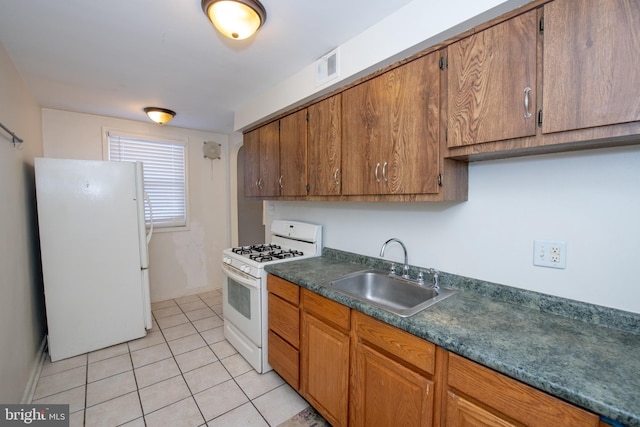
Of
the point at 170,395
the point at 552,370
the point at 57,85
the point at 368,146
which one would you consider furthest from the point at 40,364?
the point at 552,370

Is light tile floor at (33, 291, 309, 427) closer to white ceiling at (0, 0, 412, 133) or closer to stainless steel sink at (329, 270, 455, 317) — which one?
stainless steel sink at (329, 270, 455, 317)

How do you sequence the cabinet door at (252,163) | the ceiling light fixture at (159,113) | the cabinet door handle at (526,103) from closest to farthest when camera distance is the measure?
1. the cabinet door handle at (526,103)
2. the cabinet door at (252,163)
3. the ceiling light fixture at (159,113)

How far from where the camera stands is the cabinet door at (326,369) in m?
1.53

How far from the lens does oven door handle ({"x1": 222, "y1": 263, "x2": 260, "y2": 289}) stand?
2.14 meters

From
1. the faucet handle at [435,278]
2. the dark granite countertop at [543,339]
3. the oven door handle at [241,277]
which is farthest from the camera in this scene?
the oven door handle at [241,277]

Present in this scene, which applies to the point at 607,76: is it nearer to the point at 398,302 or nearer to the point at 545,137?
the point at 545,137

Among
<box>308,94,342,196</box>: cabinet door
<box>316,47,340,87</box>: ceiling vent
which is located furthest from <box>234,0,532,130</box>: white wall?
<box>308,94,342,196</box>: cabinet door

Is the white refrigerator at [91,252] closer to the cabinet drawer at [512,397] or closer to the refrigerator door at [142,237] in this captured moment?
the refrigerator door at [142,237]

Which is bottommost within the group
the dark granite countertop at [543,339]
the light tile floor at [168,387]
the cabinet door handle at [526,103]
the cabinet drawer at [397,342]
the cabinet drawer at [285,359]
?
the light tile floor at [168,387]

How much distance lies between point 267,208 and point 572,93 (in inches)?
115

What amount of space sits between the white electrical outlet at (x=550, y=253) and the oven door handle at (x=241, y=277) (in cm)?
174

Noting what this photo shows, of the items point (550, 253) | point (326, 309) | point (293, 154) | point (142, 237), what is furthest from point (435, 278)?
point (142, 237)

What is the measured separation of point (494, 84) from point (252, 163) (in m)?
2.28

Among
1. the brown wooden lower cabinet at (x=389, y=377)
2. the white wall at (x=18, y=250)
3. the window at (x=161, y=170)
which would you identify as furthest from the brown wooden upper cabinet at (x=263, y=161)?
the white wall at (x=18, y=250)
